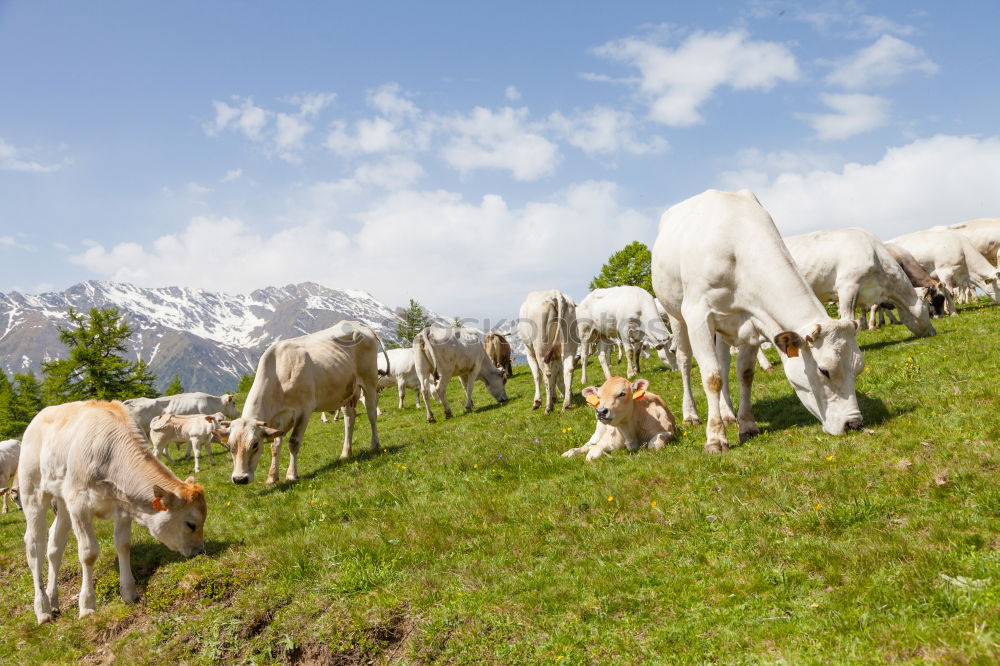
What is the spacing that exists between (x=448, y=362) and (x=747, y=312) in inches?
547

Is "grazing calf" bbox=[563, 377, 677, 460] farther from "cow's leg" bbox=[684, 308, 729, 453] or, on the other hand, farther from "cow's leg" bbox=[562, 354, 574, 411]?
"cow's leg" bbox=[562, 354, 574, 411]

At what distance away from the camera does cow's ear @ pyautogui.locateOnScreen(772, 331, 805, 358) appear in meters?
8.22

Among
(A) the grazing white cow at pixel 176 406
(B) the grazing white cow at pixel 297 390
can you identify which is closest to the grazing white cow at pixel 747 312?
(B) the grazing white cow at pixel 297 390

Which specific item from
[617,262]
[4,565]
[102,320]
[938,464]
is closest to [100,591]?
[4,565]

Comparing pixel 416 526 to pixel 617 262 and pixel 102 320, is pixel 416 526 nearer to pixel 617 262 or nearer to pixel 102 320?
pixel 102 320

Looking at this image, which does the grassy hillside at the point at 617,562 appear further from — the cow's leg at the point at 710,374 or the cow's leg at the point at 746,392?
the cow's leg at the point at 710,374

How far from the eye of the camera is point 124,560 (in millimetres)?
7762

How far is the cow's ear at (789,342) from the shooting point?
822 cm

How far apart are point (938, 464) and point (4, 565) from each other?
14112 mm

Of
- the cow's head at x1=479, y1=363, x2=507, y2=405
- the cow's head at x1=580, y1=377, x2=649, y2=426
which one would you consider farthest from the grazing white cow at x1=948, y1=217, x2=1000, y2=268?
the cow's head at x1=580, y1=377, x2=649, y2=426

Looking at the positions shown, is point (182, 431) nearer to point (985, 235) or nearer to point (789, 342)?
point (789, 342)

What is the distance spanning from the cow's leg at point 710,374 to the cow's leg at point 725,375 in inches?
14.0

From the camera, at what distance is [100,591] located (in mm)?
7980

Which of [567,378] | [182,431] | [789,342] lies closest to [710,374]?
[789,342]
